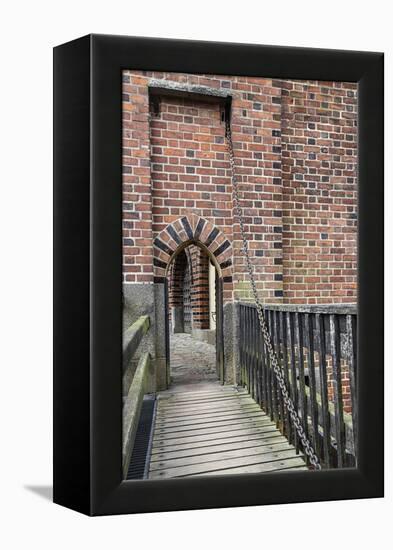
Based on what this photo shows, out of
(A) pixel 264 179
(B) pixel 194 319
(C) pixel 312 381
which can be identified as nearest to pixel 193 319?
(B) pixel 194 319

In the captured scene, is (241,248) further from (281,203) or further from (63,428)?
(63,428)

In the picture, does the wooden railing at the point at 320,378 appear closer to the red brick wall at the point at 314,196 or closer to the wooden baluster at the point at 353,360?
the wooden baluster at the point at 353,360

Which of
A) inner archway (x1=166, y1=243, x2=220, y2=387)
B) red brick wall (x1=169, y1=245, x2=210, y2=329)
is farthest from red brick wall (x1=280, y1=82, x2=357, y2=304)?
red brick wall (x1=169, y1=245, x2=210, y2=329)

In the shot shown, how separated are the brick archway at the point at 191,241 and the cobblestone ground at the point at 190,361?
571mm

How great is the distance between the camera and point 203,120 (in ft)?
7.14

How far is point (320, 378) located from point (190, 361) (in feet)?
4.53

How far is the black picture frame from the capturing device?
1302mm

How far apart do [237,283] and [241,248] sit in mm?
196

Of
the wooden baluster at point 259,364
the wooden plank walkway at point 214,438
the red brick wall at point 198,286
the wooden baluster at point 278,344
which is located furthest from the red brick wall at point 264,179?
the red brick wall at point 198,286

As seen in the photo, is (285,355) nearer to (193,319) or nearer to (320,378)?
(320,378)

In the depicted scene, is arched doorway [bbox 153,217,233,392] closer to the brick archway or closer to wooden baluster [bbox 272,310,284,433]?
the brick archway

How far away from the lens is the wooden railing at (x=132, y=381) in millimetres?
1390

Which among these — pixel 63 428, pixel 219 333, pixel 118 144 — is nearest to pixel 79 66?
pixel 118 144

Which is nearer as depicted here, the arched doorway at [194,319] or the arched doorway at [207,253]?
the arched doorway at [207,253]
